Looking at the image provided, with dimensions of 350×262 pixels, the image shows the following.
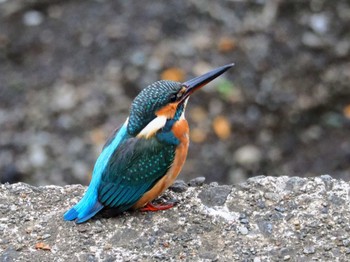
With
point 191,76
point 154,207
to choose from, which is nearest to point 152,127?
point 154,207

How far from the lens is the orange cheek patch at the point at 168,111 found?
3.39m

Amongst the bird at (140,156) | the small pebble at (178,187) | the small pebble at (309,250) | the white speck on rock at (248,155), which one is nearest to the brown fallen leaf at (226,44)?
the white speck on rock at (248,155)

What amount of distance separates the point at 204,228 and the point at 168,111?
1.76 feet

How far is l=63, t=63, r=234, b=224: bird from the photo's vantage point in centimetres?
336

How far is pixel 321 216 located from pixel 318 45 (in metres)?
3.14

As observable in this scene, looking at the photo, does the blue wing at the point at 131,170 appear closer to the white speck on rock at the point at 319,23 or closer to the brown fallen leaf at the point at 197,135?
the brown fallen leaf at the point at 197,135

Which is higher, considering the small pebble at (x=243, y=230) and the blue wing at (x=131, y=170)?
the blue wing at (x=131, y=170)

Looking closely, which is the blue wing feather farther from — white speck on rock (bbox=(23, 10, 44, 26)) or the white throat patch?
white speck on rock (bbox=(23, 10, 44, 26))

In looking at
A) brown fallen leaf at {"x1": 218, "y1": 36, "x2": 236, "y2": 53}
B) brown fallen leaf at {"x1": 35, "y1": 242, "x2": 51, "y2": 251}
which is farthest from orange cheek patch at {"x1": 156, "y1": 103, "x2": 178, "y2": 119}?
brown fallen leaf at {"x1": 218, "y1": 36, "x2": 236, "y2": 53}

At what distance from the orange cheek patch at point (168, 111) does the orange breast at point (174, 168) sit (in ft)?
0.16

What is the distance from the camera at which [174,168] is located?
346 centimetres

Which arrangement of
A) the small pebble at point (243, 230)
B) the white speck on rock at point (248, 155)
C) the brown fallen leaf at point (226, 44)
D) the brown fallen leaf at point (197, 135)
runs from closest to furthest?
the small pebble at point (243, 230)
the white speck on rock at point (248, 155)
the brown fallen leaf at point (197, 135)
the brown fallen leaf at point (226, 44)

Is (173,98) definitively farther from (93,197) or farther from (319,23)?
(319,23)

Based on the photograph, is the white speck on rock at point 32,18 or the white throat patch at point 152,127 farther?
the white speck on rock at point 32,18
